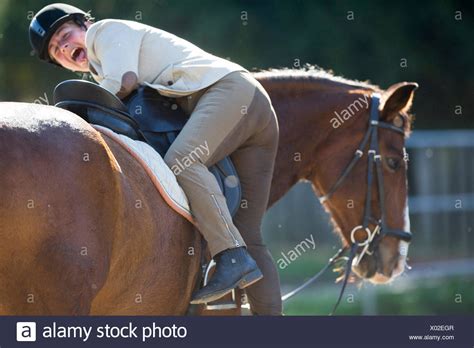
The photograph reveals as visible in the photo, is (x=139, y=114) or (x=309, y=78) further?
(x=309, y=78)

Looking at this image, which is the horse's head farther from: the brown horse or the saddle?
the brown horse

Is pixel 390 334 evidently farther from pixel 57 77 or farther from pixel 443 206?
pixel 57 77

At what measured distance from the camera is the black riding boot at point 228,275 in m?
4.85

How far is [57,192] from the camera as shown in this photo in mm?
3873

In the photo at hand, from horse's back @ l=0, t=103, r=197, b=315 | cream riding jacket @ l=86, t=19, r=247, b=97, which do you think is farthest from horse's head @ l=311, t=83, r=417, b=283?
horse's back @ l=0, t=103, r=197, b=315

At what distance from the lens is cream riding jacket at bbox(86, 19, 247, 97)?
16.4ft

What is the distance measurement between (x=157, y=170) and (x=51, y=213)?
3.03 ft

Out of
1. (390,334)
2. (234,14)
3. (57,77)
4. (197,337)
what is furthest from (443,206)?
(197,337)

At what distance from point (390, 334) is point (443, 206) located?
24.9 feet

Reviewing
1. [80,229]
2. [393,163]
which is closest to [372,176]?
[393,163]

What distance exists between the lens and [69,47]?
5430mm

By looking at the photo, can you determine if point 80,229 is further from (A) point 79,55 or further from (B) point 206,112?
(A) point 79,55

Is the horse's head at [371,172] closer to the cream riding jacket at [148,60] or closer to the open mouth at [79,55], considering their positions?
the cream riding jacket at [148,60]

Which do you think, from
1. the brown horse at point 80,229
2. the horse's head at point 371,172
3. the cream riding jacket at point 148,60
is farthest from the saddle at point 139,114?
the horse's head at point 371,172
